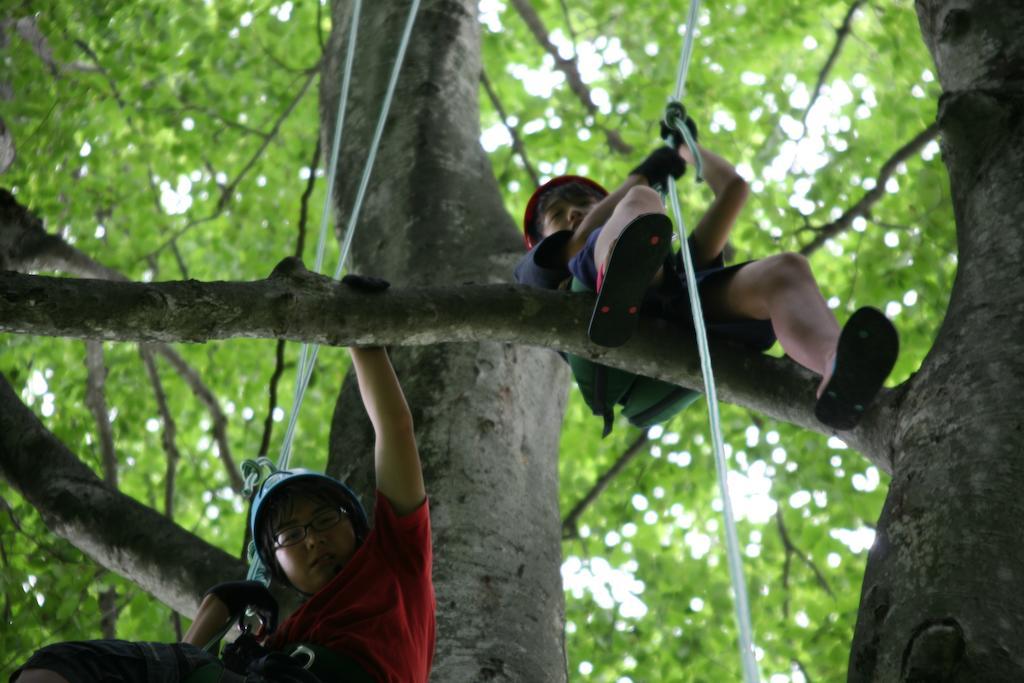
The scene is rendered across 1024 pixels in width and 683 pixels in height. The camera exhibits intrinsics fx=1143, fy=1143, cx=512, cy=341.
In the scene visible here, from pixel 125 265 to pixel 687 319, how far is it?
4.63m

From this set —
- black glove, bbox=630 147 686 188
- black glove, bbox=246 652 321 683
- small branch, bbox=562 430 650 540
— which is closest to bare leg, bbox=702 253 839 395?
black glove, bbox=630 147 686 188

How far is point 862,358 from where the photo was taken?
228cm

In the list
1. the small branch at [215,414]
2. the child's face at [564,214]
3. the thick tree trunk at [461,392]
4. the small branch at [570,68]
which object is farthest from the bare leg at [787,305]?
the small branch at [570,68]

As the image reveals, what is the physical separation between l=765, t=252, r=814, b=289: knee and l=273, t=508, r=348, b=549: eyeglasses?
1127 millimetres

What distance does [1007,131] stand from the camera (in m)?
2.46

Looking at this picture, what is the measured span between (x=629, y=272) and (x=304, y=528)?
901 mm

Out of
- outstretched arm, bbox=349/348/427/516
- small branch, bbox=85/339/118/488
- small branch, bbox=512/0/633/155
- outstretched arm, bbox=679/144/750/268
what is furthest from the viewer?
small branch, bbox=512/0/633/155

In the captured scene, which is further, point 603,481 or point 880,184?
point 603,481

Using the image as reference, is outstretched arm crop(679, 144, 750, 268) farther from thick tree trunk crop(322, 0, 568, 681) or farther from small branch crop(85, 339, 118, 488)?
small branch crop(85, 339, 118, 488)

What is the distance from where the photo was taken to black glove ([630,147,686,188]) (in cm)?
318

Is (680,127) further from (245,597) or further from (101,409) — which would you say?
(101,409)

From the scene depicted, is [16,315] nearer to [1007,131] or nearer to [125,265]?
[1007,131]

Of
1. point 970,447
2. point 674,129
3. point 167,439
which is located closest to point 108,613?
point 167,439

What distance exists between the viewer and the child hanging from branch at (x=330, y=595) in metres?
1.96
